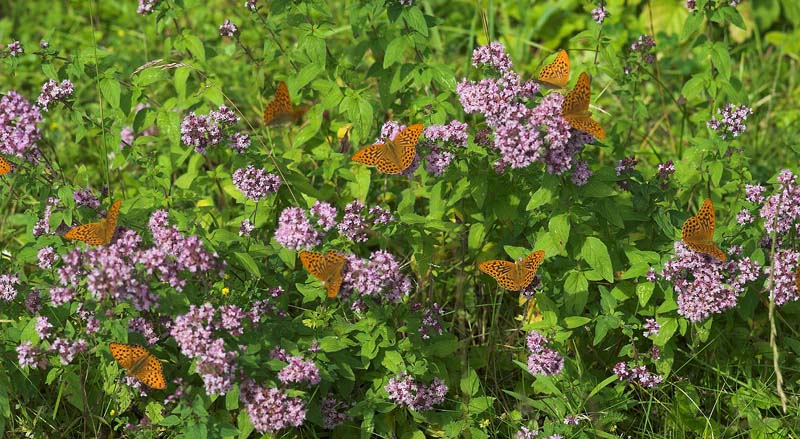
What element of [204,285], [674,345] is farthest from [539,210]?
[204,285]

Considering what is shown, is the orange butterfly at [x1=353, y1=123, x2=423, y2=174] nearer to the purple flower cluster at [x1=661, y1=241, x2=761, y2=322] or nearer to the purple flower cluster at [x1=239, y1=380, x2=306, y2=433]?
the purple flower cluster at [x1=239, y1=380, x2=306, y2=433]

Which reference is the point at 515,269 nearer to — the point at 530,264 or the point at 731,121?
the point at 530,264

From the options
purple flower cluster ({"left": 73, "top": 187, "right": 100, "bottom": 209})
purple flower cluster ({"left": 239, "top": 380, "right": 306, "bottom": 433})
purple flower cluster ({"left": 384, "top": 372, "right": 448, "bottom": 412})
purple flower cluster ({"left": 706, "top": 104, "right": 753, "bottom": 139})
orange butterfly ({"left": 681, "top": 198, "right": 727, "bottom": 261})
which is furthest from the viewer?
purple flower cluster ({"left": 706, "top": 104, "right": 753, "bottom": 139})

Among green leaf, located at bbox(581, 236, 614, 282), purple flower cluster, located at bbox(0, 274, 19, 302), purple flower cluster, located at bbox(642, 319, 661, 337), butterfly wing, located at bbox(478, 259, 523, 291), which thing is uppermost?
purple flower cluster, located at bbox(0, 274, 19, 302)

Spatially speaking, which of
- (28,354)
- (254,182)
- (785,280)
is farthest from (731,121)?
(28,354)

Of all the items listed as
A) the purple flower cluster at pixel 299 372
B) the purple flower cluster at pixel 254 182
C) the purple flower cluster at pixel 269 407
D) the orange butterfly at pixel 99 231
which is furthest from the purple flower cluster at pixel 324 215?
the orange butterfly at pixel 99 231

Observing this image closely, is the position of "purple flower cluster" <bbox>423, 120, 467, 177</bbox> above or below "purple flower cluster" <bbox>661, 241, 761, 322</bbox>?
above

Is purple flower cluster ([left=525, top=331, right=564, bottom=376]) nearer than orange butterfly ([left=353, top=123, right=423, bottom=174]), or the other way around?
orange butterfly ([left=353, top=123, right=423, bottom=174])

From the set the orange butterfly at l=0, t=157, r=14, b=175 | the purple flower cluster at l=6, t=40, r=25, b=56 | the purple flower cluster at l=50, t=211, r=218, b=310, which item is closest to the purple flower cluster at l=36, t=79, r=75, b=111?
the purple flower cluster at l=6, t=40, r=25, b=56
